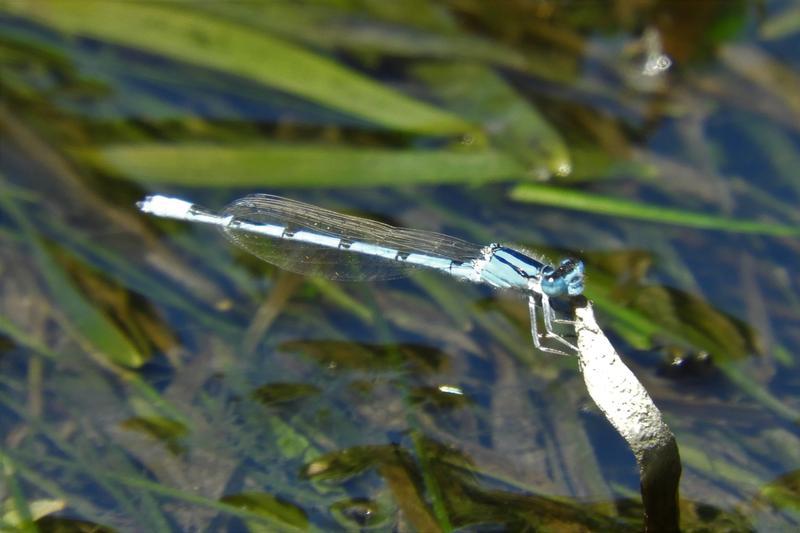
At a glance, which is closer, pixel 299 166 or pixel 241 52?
pixel 299 166

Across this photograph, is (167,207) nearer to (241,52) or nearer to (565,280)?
(241,52)

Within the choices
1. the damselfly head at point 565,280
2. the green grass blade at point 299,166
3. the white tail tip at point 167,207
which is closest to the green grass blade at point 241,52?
the green grass blade at point 299,166

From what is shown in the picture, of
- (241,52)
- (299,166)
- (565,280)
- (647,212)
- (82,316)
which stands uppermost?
(241,52)

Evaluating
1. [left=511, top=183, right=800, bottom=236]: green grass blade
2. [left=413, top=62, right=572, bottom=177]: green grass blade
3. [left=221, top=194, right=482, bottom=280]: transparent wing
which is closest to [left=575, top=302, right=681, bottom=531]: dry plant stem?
[left=221, top=194, right=482, bottom=280]: transparent wing

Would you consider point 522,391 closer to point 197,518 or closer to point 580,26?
point 197,518

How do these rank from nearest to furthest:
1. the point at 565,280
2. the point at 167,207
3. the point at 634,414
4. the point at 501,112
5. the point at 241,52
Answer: the point at 634,414, the point at 565,280, the point at 167,207, the point at 501,112, the point at 241,52

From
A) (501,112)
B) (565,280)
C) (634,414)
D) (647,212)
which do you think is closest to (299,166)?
(501,112)
